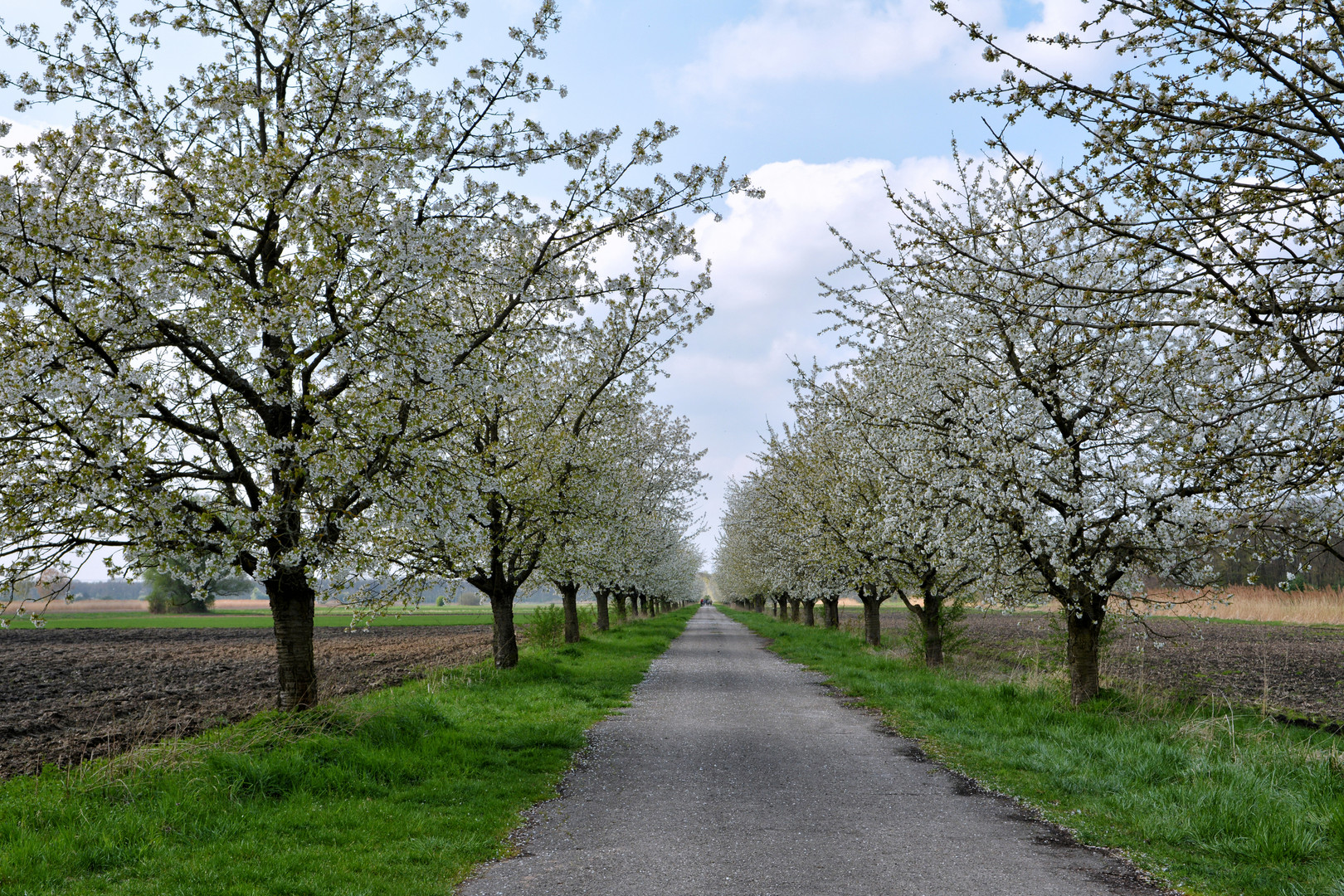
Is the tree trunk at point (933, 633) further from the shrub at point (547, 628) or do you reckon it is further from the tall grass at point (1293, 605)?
the tall grass at point (1293, 605)

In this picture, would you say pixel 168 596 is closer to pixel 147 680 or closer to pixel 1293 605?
pixel 147 680

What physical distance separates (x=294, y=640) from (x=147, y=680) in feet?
55.9

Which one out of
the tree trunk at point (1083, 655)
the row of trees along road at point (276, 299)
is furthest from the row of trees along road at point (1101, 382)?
the row of trees along road at point (276, 299)

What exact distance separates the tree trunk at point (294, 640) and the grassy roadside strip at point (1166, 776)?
8.87 metres

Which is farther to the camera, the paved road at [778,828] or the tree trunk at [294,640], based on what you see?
the tree trunk at [294,640]

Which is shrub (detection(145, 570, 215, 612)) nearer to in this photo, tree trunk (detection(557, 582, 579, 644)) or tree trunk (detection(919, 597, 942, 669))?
tree trunk (detection(557, 582, 579, 644))

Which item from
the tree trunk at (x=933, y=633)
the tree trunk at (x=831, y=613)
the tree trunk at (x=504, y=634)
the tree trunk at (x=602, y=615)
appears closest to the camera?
the tree trunk at (x=504, y=634)

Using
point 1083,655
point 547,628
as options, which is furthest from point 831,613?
point 1083,655

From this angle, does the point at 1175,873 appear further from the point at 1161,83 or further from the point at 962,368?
the point at 962,368

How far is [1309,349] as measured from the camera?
6.21 meters

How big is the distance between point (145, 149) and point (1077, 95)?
10360 mm

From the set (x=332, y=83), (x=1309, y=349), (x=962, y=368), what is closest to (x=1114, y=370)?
(x=962, y=368)

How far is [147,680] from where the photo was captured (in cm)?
2339

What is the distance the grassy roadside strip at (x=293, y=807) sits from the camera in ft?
19.8
